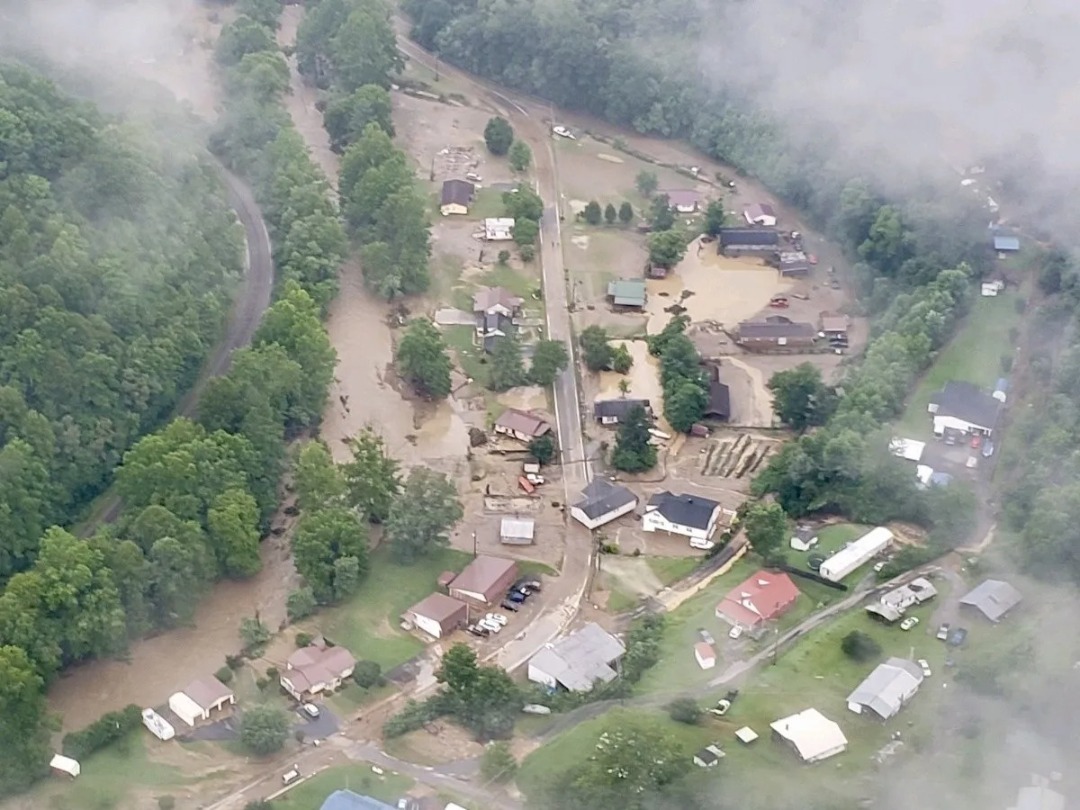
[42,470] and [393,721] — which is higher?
[42,470]

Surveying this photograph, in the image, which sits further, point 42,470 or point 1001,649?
point 42,470

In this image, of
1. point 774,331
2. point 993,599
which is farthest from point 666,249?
point 993,599

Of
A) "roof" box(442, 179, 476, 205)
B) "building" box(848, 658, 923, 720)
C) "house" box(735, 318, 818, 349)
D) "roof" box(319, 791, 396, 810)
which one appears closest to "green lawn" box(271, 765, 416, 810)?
"roof" box(319, 791, 396, 810)

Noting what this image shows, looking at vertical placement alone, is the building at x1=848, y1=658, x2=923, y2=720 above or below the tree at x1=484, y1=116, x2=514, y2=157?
below

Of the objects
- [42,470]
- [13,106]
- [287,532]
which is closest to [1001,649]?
[287,532]

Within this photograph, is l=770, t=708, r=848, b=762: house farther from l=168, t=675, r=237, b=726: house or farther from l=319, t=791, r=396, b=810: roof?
l=168, t=675, r=237, b=726: house

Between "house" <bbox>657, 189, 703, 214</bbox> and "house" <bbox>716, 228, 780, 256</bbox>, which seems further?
"house" <bbox>657, 189, 703, 214</bbox>

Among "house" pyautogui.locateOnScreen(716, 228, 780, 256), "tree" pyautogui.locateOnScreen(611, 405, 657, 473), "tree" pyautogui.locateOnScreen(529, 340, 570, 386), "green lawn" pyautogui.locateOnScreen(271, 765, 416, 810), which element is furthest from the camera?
"house" pyautogui.locateOnScreen(716, 228, 780, 256)

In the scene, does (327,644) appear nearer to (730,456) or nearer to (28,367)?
(28,367)
